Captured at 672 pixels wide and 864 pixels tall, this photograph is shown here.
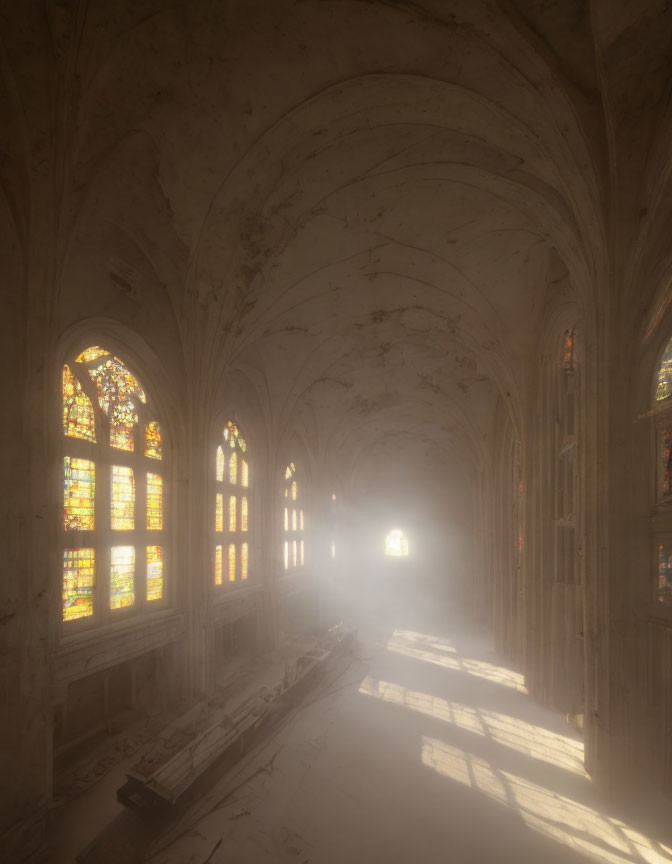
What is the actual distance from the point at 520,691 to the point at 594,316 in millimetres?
7871

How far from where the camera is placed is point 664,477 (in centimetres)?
532

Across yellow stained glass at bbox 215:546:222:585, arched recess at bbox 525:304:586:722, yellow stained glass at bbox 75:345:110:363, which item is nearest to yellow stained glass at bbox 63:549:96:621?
yellow stained glass at bbox 75:345:110:363

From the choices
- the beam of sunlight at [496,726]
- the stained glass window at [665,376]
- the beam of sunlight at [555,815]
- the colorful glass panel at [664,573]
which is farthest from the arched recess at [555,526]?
the colorful glass panel at [664,573]

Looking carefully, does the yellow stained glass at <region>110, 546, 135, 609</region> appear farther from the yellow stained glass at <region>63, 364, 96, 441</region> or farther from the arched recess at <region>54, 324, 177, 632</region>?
the yellow stained glass at <region>63, 364, 96, 441</region>

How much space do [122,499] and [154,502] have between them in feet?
2.54

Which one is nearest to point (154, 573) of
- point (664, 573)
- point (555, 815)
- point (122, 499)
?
point (122, 499)

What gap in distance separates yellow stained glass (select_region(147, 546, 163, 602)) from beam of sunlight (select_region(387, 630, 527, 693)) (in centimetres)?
747

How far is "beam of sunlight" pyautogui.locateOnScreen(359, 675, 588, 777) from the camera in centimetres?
703

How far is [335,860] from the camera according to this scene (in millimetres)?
4723

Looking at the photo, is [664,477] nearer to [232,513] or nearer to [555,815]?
[555,815]

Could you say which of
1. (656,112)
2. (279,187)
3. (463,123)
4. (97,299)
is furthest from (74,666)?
(656,112)

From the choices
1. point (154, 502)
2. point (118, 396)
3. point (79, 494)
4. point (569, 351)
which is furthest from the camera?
point (569, 351)

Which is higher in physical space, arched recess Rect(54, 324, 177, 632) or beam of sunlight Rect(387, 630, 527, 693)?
arched recess Rect(54, 324, 177, 632)

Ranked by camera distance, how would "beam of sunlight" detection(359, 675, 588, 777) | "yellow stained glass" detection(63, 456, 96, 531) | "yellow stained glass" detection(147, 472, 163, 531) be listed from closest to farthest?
1. "yellow stained glass" detection(63, 456, 96, 531)
2. "beam of sunlight" detection(359, 675, 588, 777)
3. "yellow stained glass" detection(147, 472, 163, 531)
